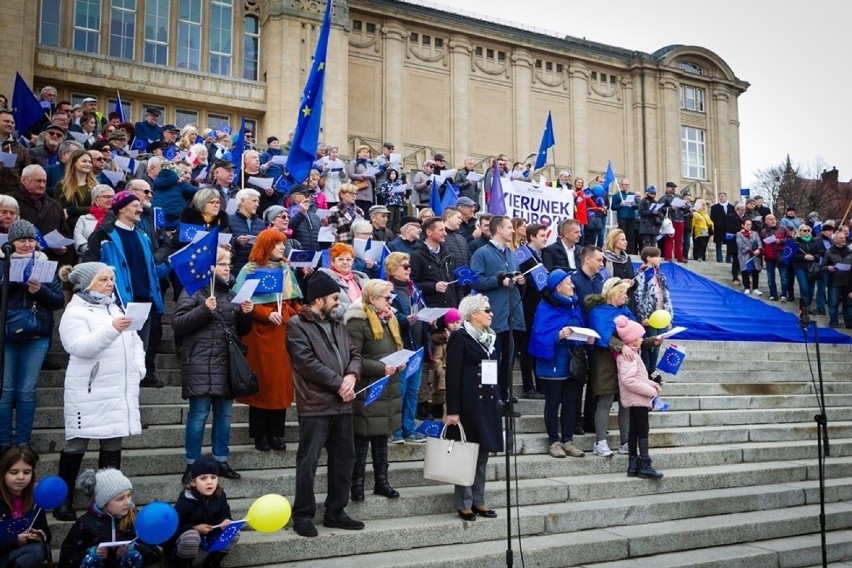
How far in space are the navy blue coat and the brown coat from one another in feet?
4.98

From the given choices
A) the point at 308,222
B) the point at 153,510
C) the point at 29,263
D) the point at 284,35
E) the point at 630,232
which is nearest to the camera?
the point at 153,510

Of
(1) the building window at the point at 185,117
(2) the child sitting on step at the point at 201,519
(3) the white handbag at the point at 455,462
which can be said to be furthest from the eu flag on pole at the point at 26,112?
(1) the building window at the point at 185,117

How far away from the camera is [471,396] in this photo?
7.15 meters

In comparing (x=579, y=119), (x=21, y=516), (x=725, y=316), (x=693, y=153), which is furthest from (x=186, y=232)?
(x=693, y=153)

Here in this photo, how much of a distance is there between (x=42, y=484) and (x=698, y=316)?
503 inches

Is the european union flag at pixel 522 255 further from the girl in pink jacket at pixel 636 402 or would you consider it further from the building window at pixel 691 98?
the building window at pixel 691 98

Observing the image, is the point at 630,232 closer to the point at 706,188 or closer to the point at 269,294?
the point at 269,294

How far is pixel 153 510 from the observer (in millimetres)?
5117

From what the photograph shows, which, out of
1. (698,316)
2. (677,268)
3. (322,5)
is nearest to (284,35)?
(322,5)

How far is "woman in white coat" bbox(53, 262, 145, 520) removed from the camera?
19.0 ft

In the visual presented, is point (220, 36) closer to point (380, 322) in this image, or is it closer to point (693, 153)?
point (380, 322)

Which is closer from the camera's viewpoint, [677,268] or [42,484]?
[42,484]

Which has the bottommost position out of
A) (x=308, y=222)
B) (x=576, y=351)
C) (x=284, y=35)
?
(x=576, y=351)

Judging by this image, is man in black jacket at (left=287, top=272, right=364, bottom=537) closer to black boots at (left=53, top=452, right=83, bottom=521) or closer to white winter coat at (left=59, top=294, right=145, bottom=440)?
white winter coat at (left=59, top=294, right=145, bottom=440)
